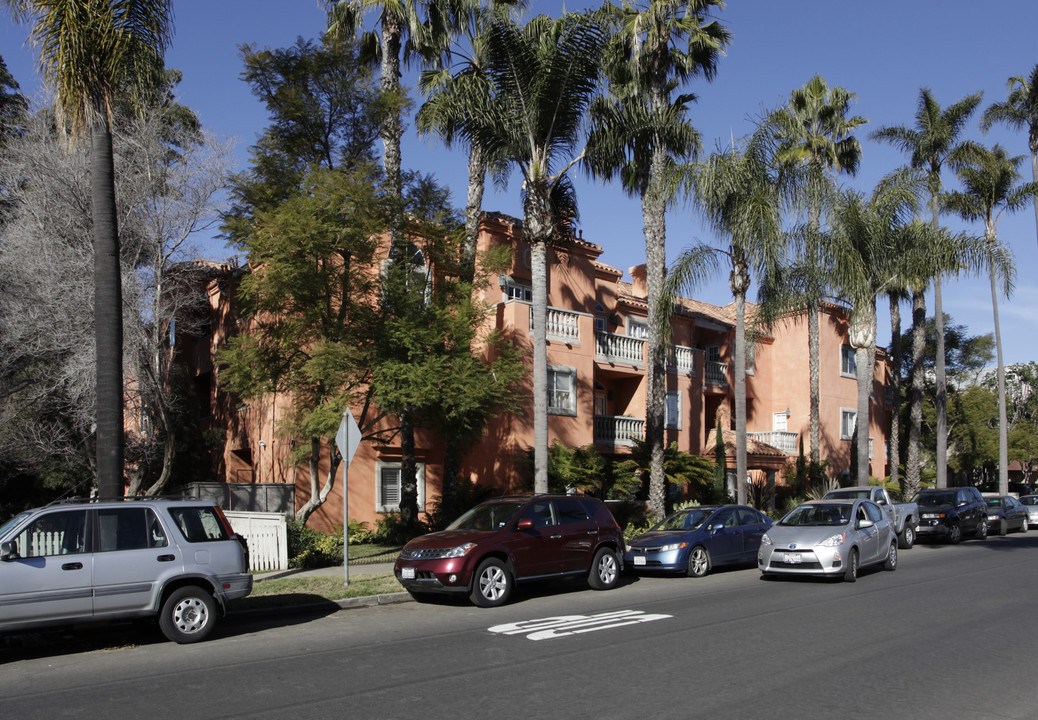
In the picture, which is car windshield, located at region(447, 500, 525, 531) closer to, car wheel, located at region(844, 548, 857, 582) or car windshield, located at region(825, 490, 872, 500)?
car wheel, located at region(844, 548, 857, 582)

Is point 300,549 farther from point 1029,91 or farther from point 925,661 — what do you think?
point 1029,91

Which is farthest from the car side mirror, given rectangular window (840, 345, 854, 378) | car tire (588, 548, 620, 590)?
rectangular window (840, 345, 854, 378)

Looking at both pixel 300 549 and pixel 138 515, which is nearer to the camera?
pixel 138 515

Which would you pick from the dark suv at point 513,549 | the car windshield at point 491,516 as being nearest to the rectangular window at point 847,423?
the dark suv at point 513,549

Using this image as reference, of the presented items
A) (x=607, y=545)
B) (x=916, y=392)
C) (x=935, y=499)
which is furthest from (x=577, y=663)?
(x=916, y=392)

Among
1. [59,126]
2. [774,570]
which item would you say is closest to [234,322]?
[59,126]

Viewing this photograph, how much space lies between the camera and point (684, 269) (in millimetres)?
22484

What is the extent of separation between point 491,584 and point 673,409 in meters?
19.5

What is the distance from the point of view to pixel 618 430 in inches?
1093

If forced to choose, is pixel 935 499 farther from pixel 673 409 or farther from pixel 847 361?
pixel 847 361

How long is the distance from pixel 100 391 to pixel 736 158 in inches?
673

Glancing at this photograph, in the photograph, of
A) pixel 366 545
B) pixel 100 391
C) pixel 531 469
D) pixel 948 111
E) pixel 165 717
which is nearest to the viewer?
pixel 165 717

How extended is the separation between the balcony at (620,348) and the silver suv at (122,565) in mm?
18911

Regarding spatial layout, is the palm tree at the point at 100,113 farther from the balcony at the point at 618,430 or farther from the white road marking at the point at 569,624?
the balcony at the point at 618,430
